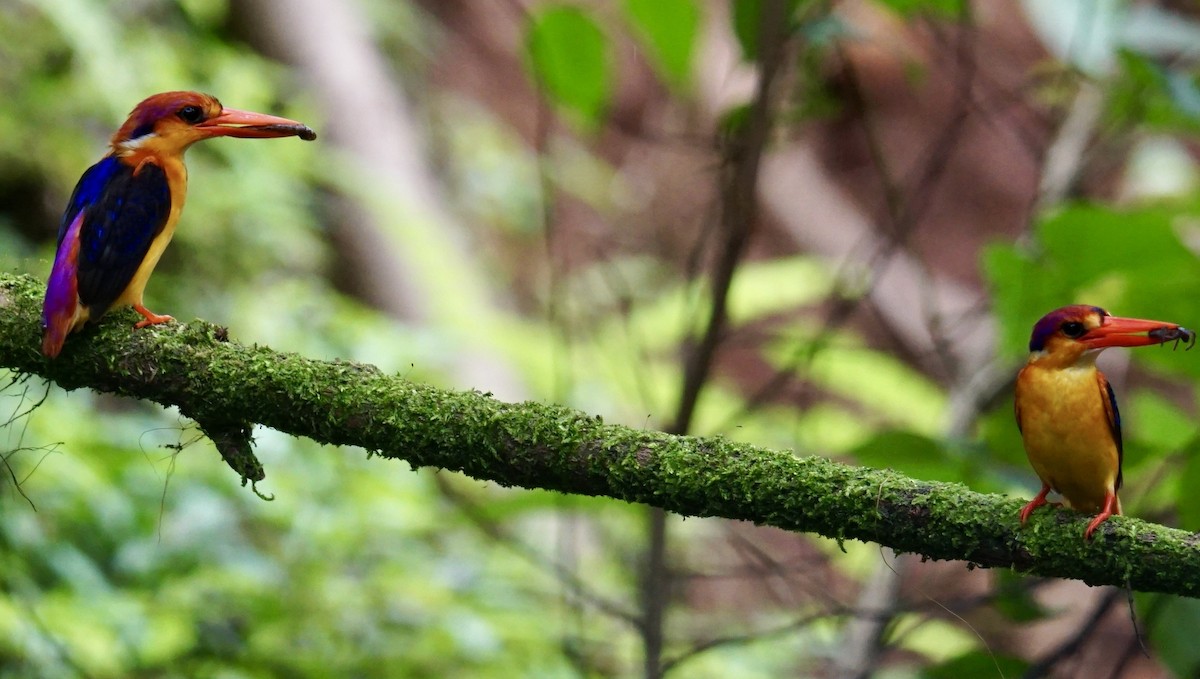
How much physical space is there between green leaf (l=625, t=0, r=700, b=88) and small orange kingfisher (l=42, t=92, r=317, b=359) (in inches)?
41.5

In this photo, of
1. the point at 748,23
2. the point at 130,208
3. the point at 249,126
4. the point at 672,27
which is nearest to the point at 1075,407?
the point at 748,23

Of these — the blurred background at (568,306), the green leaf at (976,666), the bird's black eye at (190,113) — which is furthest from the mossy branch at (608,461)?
the green leaf at (976,666)

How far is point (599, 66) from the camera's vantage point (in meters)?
3.04

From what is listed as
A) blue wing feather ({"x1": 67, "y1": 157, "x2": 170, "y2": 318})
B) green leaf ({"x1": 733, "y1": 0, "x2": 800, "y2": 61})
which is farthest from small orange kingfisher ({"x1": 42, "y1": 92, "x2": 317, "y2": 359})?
green leaf ({"x1": 733, "y1": 0, "x2": 800, "y2": 61})

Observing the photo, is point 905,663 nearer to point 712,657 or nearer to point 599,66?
point 712,657

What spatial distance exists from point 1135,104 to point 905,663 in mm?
5437

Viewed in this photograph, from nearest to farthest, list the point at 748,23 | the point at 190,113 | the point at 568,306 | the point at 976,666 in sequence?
1. the point at 190,113
2. the point at 976,666
3. the point at 748,23
4. the point at 568,306

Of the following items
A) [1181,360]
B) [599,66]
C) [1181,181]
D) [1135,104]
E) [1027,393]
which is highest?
[1181,181]

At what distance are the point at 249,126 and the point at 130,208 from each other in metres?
0.30

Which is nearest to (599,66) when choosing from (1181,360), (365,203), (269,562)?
(1181,360)

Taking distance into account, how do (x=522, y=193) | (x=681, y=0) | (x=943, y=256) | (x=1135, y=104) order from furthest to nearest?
(x=943, y=256)
(x=522, y=193)
(x=1135, y=104)
(x=681, y=0)

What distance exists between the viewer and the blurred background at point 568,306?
9.71 feet

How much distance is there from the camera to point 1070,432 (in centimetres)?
229

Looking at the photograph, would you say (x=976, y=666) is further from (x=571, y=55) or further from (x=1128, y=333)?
(x=571, y=55)
